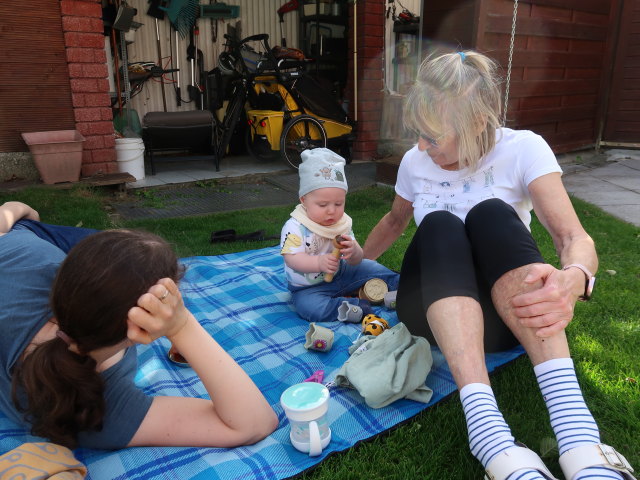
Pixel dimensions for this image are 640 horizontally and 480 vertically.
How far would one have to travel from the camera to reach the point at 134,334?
116 cm

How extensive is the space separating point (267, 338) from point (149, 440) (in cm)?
84

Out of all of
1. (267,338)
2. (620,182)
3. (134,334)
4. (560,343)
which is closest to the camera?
(134,334)

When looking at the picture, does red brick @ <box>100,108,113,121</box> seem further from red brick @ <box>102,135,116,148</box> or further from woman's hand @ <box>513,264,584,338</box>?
woman's hand @ <box>513,264,584,338</box>

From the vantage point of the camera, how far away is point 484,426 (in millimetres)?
1300

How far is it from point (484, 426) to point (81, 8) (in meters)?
4.94

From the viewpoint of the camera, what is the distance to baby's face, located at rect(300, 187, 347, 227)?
2408 millimetres

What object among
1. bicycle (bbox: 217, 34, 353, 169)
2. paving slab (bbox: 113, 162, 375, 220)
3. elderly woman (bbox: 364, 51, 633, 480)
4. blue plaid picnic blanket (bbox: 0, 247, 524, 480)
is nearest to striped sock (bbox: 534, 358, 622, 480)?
elderly woman (bbox: 364, 51, 633, 480)

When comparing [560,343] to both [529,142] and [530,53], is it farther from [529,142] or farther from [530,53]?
[530,53]

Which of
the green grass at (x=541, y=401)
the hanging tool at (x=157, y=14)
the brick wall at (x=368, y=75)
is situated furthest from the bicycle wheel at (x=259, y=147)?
the green grass at (x=541, y=401)

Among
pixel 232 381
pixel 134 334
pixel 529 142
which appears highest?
pixel 529 142

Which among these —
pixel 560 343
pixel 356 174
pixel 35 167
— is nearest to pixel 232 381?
pixel 560 343

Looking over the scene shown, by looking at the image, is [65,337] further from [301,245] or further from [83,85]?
[83,85]

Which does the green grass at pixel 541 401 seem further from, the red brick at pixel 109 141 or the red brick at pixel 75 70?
the red brick at pixel 75 70

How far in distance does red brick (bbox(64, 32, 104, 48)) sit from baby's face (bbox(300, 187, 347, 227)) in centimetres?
347
